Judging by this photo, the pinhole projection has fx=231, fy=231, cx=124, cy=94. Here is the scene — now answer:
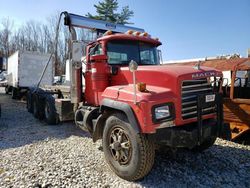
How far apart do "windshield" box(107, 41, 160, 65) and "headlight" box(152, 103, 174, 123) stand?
169 centimetres

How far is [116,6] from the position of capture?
33.6 meters

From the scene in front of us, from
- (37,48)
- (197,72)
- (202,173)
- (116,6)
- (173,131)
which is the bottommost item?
(202,173)

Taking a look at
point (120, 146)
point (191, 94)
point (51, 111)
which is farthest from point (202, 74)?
point (51, 111)

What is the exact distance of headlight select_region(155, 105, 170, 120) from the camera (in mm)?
3312

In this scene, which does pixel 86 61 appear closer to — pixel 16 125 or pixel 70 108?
pixel 70 108

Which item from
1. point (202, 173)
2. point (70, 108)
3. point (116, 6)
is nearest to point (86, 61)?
point (70, 108)

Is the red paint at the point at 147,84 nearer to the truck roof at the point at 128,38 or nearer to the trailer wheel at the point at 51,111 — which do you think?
the truck roof at the point at 128,38

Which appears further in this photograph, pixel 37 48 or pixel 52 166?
pixel 37 48

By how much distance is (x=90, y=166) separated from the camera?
4.18 m

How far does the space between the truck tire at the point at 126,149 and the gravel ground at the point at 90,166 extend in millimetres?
197

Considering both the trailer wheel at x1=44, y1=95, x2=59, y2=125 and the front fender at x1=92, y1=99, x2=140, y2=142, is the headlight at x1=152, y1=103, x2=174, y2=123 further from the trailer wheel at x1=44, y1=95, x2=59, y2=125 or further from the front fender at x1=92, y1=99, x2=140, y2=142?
the trailer wheel at x1=44, y1=95, x2=59, y2=125

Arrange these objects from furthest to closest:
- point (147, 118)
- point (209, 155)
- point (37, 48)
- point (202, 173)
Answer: point (37, 48) < point (209, 155) < point (202, 173) < point (147, 118)

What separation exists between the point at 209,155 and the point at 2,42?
1882 inches

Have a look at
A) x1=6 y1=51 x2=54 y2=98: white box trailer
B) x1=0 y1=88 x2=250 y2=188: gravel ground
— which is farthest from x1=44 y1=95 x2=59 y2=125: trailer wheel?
x1=6 y1=51 x2=54 y2=98: white box trailer
